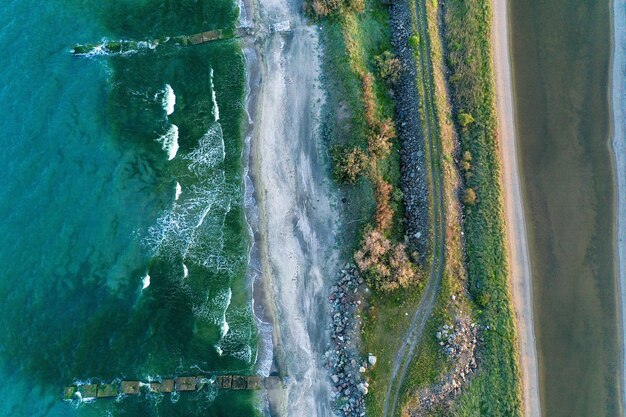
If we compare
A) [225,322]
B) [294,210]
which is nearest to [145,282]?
[225,322]

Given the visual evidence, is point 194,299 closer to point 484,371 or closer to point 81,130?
point 81,130

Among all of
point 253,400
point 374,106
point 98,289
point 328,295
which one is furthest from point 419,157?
point 98,289

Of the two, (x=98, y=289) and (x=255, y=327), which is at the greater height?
(x=98, y=289)

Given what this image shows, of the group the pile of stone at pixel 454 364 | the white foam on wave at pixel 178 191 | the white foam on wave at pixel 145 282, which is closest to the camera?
the pile of stone at pixel 454 364

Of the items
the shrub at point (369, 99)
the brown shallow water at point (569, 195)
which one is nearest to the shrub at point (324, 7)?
the shrub at point (369, 99)

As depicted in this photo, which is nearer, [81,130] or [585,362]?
[585,362]

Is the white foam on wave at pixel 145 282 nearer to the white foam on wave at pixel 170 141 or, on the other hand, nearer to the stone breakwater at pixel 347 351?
the white foam on wave at pixel 170 141

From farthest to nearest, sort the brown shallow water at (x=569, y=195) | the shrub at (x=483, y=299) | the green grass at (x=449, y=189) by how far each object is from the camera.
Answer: the shrub at (x=483, y=299) < the brown shallow water at (x=569, y=195) < the green grass at (x=449, y=189)
